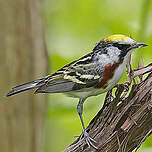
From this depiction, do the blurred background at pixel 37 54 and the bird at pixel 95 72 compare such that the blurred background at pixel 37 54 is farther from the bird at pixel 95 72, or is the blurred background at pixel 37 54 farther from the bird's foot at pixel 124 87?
the bird's foot at pixel 124 87

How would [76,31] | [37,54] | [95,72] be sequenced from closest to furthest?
[95,72]
[37,54]
[76,31]

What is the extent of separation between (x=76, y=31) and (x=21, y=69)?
2.35 feet

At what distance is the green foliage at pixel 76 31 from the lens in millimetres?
2680

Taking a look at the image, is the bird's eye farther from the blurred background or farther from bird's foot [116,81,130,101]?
the blurred background

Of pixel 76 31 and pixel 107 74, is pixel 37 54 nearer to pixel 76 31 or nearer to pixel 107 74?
pixel 76 31

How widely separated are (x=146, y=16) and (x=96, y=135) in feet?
3.07

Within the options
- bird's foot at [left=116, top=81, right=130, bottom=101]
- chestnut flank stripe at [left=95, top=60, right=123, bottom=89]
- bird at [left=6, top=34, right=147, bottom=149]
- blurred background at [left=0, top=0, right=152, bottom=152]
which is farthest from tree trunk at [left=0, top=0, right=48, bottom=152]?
bird's foot at [left=116, top=81, right=130, bottom=101]

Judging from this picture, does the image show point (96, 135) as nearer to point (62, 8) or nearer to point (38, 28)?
point (38, 28)

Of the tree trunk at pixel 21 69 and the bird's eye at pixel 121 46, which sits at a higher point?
the bird's eye at pixel 121 46

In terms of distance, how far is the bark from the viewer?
1.59 metres

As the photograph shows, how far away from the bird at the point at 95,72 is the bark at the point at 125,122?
4.8 inches

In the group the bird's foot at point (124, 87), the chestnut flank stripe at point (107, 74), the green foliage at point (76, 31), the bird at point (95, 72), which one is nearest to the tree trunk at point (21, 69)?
the green foliage at point (76, 31)

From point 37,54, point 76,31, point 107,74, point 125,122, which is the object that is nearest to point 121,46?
point 107,74

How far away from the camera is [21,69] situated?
278 centimetres
